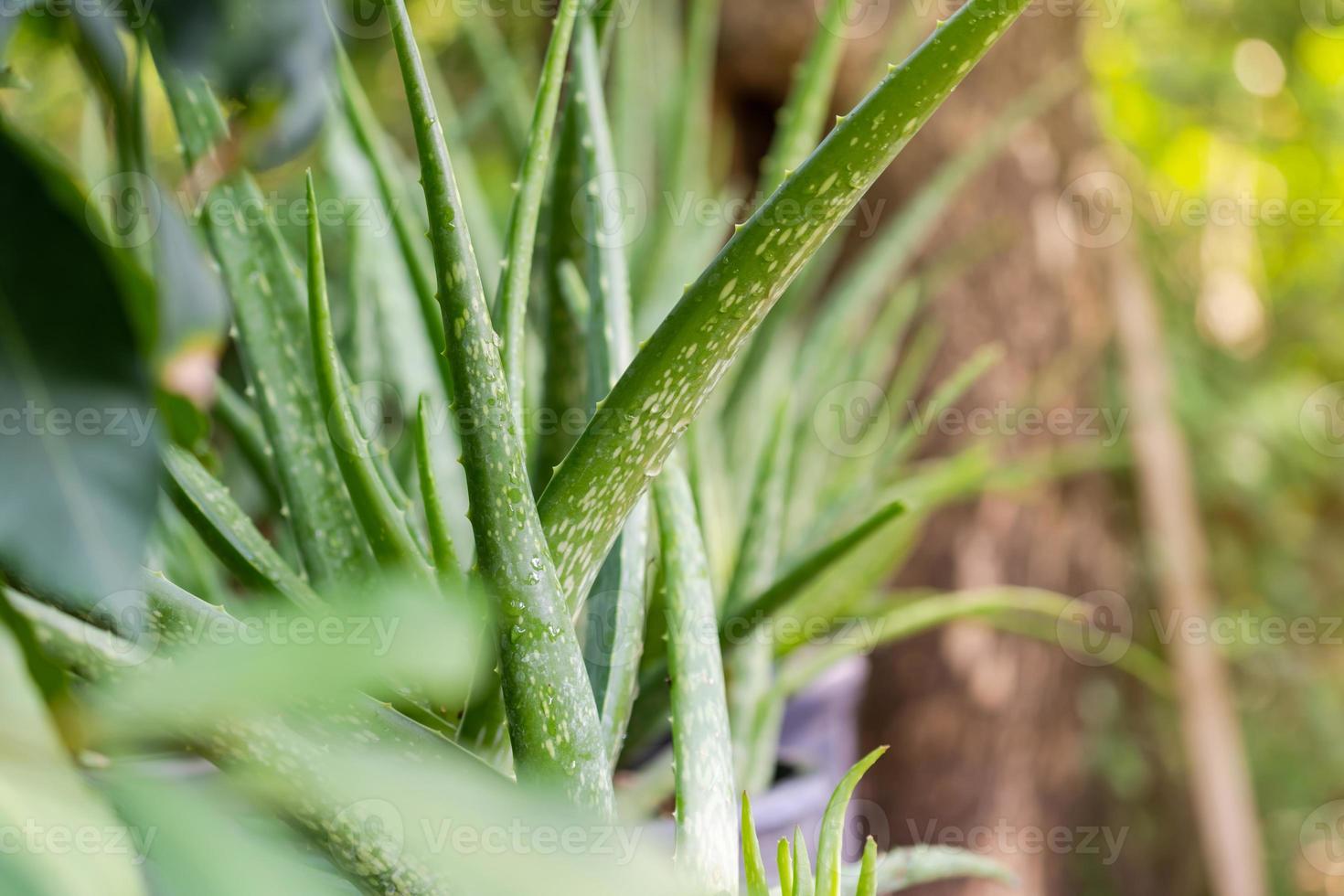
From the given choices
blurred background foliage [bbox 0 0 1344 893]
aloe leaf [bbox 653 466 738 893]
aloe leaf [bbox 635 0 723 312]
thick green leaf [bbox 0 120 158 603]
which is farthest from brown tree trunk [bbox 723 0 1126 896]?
thick green leaf [bbox 0 120 158 603]

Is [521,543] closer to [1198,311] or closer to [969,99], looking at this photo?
[969,99]

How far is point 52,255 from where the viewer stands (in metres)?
0.13

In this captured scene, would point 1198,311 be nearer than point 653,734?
No

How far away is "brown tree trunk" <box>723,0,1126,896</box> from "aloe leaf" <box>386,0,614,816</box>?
0.61 metres

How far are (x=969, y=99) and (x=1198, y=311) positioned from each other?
87 centimetres

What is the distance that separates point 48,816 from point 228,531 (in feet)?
0.56

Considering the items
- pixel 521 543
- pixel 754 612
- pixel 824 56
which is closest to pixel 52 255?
pixel 521 543

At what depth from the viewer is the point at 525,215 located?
0.83 feet

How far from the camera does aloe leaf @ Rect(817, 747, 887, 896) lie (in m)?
0.20

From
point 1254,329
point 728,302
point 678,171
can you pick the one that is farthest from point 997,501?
point 1254,329

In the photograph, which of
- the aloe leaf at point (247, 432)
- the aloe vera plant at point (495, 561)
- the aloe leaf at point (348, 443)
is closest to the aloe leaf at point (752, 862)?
the aloe vera plant at point (495, 561)

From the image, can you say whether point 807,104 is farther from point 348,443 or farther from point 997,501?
point 997,501

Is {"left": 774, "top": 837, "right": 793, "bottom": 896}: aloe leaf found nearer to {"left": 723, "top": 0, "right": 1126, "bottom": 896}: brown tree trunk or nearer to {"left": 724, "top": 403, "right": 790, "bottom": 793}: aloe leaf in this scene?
{"left": 724, "top": 403, "right": 790, "bottom": 793}: aloe leaf

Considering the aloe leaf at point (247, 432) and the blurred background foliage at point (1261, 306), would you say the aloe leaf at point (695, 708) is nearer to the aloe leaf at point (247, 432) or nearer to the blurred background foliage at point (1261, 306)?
the aloe leaf at point (247, 432)
